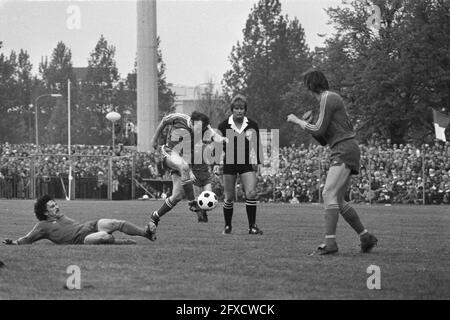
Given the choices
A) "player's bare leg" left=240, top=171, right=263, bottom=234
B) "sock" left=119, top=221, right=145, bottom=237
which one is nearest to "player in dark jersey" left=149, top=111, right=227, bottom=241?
"player's bare leg" left=240, top=171, right=263, bottom=234

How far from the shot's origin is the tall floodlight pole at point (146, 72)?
171ft

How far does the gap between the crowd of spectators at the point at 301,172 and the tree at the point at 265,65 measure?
124 ft

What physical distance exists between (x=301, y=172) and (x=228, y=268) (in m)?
28.4

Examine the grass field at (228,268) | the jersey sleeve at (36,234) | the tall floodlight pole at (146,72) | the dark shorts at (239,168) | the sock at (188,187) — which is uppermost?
the tall floodlight pole at (146,72)

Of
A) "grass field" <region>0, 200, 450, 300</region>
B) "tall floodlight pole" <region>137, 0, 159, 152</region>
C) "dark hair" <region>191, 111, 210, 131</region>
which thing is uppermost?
"tall floodlight pole" <region>137, 0, 159, 152</region>

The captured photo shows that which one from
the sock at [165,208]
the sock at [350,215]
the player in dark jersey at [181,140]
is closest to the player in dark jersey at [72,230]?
the sock at [165,208]

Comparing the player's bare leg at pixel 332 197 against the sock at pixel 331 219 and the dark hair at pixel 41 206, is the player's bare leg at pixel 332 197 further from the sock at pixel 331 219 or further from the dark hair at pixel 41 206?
the dark hair at pixel 41 206

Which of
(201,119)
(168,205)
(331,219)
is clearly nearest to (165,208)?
(168,205)

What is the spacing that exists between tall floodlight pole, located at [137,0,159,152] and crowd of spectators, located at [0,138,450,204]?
7066mm

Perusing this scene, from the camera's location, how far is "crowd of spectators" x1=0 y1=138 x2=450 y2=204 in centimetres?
3497

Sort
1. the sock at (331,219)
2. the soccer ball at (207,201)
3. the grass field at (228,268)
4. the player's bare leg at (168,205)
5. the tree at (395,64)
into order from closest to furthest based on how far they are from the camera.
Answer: the grass field at (228,268) < the sock at (331,219) < the player's bare leg at (168,205) < the soccer ball at (207,201) < the tree at (395,64)

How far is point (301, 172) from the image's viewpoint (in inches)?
1502

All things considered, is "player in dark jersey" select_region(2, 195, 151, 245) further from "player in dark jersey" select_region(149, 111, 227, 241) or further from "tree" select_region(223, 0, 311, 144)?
"tree" select_region(223, 0, 311, 144)

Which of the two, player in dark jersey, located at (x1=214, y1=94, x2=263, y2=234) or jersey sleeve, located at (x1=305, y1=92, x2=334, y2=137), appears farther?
player in dark jersey, located at (x1=214, y1=94, x2=263, y2=234)
